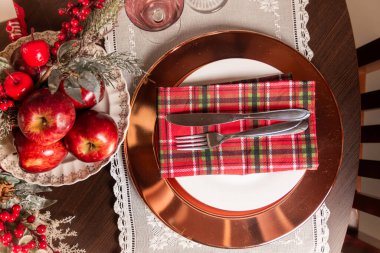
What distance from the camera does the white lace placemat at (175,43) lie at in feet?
2.49

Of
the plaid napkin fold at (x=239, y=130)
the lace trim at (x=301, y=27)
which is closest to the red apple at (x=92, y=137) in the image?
the plaid napkin fold at (x=239, y=130)

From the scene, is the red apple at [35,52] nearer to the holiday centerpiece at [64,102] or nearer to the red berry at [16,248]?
the holiday centerpiece at [64,102]

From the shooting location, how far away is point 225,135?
27.5 inches

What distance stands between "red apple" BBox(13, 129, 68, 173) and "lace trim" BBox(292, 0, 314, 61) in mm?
470

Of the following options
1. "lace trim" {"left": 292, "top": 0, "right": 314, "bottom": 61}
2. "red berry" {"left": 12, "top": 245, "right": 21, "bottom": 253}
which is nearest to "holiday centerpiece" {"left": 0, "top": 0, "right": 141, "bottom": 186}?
"red berry" {"left": 12, "top": 245, "right": 21, "bottom": 253}

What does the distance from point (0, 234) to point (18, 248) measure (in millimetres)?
40

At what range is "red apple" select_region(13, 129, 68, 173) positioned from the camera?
2.00 feet

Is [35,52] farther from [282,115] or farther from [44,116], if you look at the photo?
[282,115]

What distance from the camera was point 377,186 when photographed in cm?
119

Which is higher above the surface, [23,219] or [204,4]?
[204,4]

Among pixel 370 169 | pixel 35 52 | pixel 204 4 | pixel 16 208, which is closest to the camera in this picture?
pixel 35 52

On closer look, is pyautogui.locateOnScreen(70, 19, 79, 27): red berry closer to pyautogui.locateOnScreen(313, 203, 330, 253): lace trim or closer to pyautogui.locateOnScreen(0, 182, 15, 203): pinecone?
pyautogui.locateOnScreen(0, 182, 15, 203): pinecone

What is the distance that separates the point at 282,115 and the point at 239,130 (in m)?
0.08

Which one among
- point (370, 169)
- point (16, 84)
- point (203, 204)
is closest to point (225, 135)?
point (203, 204)
